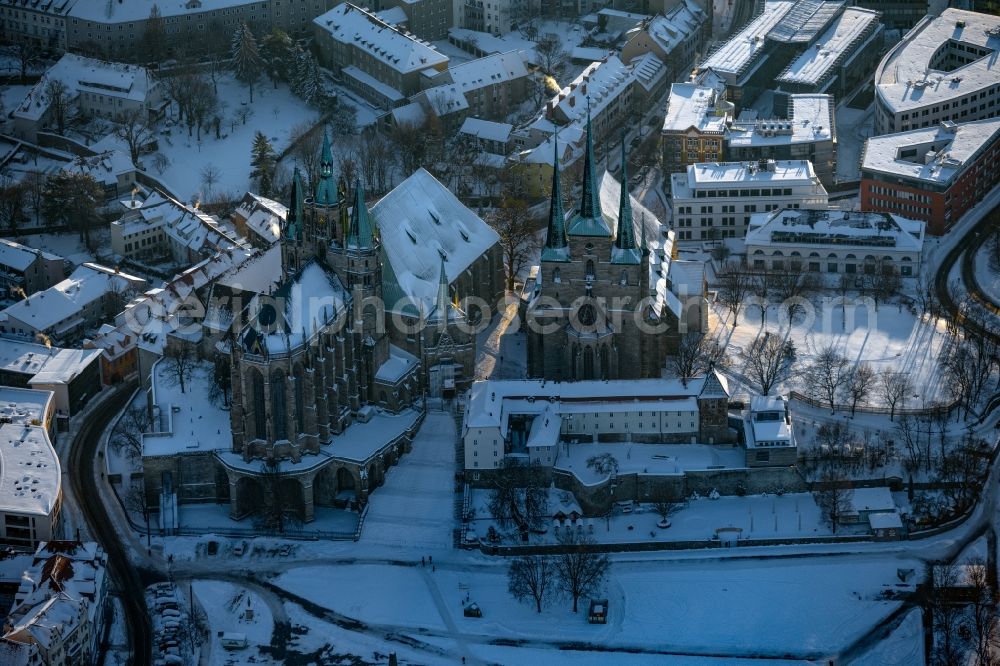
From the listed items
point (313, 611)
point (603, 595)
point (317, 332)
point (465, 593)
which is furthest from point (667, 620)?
point (317, 332)

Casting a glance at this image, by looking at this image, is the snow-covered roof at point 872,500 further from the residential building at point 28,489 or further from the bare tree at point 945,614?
the residential building at point 28,489

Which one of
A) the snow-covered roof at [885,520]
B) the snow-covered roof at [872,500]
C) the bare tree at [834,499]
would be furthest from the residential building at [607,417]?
the snow-covered roof at [885,520]

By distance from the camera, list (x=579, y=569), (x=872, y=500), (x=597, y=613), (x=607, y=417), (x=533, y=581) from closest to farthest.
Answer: (x=597, y=613)
(x=579, y=569)
(x=533, y=581)
(x=872, y=500)
(x=607, y=417)

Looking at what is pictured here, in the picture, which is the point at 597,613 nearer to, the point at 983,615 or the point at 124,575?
the point at 983,615

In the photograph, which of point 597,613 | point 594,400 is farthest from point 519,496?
point 597,613

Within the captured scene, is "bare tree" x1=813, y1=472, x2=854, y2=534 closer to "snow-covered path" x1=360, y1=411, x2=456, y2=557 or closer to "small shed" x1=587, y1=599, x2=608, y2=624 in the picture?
"small shed" x1=587, y1=599, x2=608, y2=624

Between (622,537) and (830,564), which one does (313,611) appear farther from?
(830,564)
